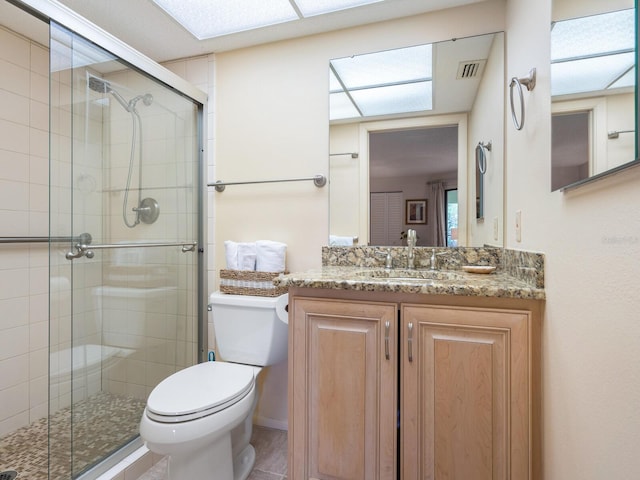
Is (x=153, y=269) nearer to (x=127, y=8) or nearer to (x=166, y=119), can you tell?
(x=166, y=119)

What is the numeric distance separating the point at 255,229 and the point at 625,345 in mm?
1679

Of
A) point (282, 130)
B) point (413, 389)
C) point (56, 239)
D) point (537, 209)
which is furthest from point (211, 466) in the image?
point (282, 130)

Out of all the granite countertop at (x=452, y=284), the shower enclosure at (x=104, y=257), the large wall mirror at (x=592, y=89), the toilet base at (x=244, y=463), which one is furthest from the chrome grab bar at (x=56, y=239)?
the large wall mirror at (x=592, y=89)

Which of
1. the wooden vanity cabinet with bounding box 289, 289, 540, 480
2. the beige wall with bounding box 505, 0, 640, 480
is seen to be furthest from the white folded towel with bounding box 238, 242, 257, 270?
the beige wall with bounding box 505, 0, 640, 480

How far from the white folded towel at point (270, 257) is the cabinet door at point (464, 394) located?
2.70ft

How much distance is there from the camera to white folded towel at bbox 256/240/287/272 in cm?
177

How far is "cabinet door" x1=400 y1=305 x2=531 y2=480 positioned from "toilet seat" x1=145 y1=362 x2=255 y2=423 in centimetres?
68

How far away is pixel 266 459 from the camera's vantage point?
5.38 feet

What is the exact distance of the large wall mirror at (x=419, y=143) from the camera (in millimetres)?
1607

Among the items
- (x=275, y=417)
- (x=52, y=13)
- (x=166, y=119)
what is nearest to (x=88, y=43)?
(x=52, y=13)

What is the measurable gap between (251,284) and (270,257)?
177 millimetres

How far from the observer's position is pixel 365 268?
172 centimetres

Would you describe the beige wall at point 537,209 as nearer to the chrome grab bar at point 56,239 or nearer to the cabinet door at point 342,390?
the cabinet door at point 342,390

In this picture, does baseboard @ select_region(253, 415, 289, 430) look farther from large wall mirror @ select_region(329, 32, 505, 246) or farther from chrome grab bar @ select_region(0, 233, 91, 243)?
chrome grab bar @ select_region(0, 233, 91, 243)
